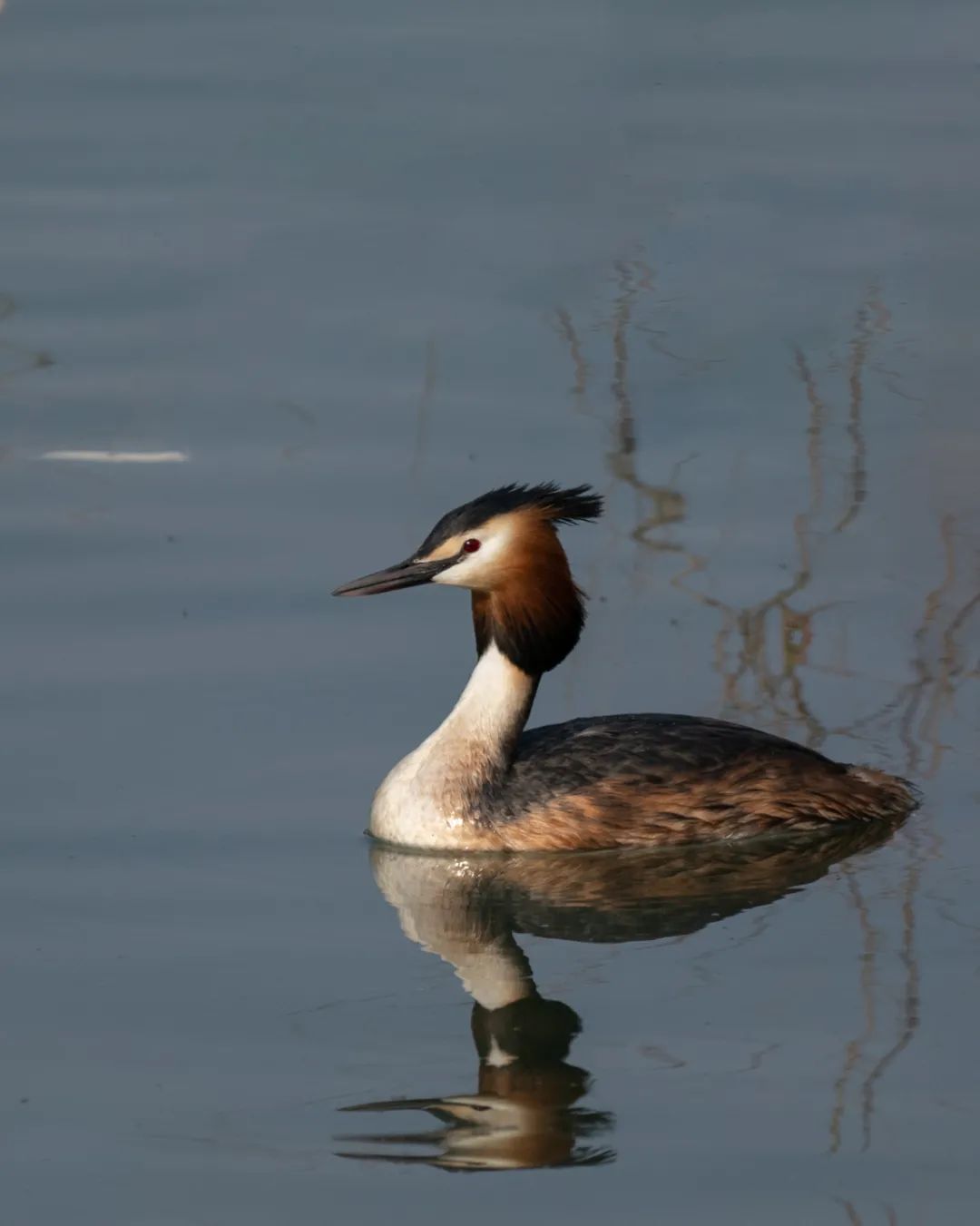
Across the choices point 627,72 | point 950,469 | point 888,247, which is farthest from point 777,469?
point 627,72

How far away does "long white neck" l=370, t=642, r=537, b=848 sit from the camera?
8.49 meters

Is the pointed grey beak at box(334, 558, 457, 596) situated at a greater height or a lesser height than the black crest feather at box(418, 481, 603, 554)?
lesser

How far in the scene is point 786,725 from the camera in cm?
930

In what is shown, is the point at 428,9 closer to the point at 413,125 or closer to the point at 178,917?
the point at 413,125

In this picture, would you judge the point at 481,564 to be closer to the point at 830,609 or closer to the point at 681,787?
the point at 681,787

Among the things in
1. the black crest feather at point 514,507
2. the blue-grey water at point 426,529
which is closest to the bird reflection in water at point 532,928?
the blue-grey water at point 426,529

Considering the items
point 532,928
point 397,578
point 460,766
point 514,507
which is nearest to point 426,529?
point 514,507

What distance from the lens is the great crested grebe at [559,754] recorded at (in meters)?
8.72

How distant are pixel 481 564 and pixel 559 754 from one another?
65cm

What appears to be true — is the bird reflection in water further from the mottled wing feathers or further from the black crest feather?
the black crest feather

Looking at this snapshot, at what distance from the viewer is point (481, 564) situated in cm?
879

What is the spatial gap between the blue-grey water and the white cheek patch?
21.8 inches

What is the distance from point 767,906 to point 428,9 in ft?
28.9

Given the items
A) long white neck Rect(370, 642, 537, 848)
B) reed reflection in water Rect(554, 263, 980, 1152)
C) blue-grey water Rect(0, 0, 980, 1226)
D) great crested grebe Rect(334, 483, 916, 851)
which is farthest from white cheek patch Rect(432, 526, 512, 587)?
reed reflection in water Rect(554, 263, 980, 1152)
